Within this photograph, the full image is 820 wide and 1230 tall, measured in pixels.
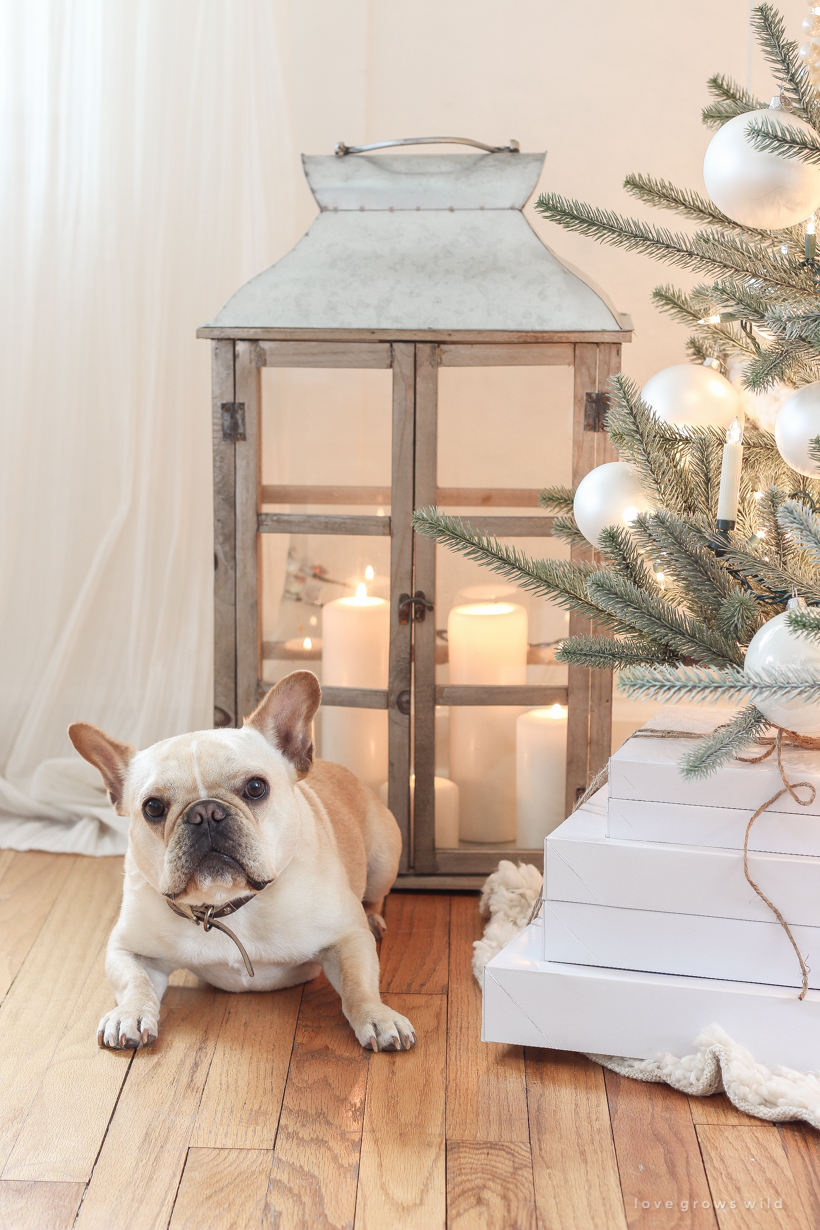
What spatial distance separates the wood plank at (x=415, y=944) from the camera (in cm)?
151

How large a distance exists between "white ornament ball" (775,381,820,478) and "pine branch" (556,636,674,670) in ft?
0.92

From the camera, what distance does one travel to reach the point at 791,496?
1.39 m

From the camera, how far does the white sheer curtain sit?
2059mm

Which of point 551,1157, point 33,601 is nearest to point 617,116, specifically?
point 33,601

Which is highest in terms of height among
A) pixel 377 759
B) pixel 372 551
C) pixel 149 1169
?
pixel 372 551

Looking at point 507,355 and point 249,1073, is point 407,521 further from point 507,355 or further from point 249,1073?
point 249,1073

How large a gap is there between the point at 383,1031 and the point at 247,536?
2.71ft

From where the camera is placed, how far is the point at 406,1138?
1137 millimetres

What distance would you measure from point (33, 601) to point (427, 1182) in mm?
1535

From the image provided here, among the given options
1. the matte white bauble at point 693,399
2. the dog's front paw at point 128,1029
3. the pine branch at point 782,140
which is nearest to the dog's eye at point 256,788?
the dog's front paw at point 128,1029

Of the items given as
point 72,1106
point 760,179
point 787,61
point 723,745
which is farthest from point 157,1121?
point 787,61

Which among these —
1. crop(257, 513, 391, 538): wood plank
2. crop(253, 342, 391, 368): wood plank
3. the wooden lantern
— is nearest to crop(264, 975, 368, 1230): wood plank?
the wooden lantern

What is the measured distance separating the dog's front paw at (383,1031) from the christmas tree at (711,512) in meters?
0.50

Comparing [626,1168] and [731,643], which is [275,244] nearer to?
[731,643]
